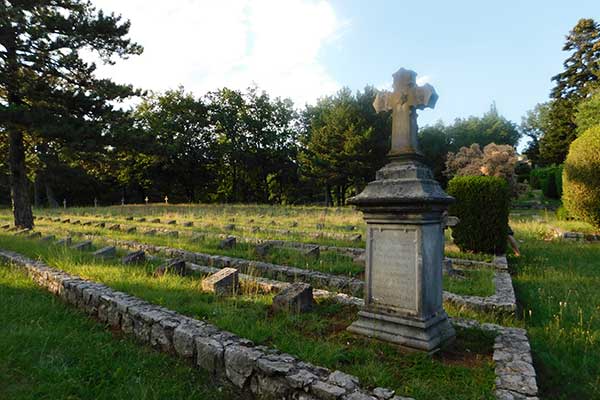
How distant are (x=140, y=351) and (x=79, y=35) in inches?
506

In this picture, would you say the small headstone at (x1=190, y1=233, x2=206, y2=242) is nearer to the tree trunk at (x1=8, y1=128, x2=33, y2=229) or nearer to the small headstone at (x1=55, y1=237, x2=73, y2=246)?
the small headstone at (x1=55, y1=237, x2=73, y2=246)

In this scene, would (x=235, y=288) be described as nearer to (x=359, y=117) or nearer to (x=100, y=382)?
(x=100, y=382)

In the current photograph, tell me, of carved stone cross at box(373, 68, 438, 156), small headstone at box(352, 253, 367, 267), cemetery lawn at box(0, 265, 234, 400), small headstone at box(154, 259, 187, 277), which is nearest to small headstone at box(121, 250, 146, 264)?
small headstone at box(154, 259, 187, 277)

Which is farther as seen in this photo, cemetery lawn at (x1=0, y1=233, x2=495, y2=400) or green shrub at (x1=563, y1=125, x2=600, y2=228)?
green shrub at (x1=563, y1=125, x2=600, y2=228)

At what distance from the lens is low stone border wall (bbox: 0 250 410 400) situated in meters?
2.62

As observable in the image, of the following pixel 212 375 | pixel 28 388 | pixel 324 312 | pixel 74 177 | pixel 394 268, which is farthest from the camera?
pixel 74 177

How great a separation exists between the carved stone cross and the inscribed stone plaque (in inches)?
34.7

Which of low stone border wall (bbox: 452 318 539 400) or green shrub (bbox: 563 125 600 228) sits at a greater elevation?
green shrub (bbox: 563 125 600 228)

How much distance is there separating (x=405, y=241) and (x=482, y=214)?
587cm

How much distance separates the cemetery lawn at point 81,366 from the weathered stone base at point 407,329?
4.84ft

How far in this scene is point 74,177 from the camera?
104 ft

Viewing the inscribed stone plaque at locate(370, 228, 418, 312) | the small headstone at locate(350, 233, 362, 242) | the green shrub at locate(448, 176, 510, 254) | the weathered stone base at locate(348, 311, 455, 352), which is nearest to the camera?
the weathered stone base at locate(348, 311, 455, 352)

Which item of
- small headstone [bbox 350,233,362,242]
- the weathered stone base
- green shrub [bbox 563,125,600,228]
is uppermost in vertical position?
green shrub [bbox 563,125,600,228]

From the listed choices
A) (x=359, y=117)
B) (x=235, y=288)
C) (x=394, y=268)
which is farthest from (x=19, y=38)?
(x=359, y=117)
